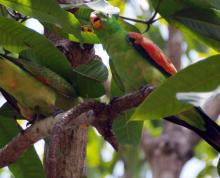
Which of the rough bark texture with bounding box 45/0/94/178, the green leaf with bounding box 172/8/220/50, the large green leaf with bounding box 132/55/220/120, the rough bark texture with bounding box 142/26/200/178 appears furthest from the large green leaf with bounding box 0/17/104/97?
the rough bark texture with bounding box 142/26/200/178

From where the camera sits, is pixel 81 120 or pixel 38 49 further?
pixel 38 49

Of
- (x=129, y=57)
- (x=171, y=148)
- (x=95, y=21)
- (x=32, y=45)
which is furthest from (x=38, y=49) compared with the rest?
(x=171, y=148)

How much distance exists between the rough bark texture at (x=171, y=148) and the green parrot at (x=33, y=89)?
2093mm

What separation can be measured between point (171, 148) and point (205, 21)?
90.2 inches

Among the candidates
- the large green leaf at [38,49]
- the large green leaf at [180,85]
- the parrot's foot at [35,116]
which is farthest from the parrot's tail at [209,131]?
the large green leaf at [180,85]

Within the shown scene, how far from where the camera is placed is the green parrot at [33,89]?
6.26 feet

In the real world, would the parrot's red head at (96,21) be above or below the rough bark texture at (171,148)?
above

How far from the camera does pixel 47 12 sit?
177cm

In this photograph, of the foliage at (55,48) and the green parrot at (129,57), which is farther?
the green parrot at (129,57)

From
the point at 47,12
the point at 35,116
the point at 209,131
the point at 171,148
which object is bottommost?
the point at 171,148

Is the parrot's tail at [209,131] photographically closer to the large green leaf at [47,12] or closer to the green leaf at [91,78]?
the green leaf at [91,78]

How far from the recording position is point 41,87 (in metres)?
1.97

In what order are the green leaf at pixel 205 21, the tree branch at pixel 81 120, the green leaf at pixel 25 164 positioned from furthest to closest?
the green leaf at pixel 25 164 → the green leaf at pixel 205 21 → the tree branch at pixel 81 120

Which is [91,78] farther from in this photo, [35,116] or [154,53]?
[154,53]
